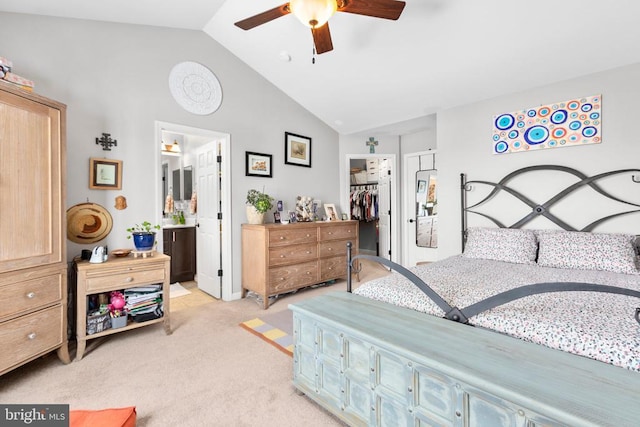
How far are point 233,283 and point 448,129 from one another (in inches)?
132

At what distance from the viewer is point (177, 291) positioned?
13.6 ft

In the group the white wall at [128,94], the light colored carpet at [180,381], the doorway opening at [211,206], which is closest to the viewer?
the light colored carpet at [180,381]

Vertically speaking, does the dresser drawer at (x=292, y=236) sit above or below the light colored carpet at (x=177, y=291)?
above

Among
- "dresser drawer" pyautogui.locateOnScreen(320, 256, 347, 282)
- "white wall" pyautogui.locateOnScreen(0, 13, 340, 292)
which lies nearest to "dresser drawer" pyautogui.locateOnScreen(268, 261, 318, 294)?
"dresser drawer" pyautogui.locateOnScreen(320, 256, 347, 282)

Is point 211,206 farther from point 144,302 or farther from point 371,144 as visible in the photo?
point 371,144

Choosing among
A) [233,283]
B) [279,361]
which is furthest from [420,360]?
[233,283]

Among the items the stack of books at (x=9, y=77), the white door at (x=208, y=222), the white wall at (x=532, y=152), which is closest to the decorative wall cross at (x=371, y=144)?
Result: the white wall at (x=532, y=152)

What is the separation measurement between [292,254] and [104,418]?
7.70 ft

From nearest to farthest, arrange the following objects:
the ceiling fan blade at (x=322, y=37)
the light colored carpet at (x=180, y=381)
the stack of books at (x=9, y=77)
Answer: the light colored carpet at (x=180, y=381) < the stack of books at (x=9, y=77) < the ceiling fan blade at (x=322, y=37)

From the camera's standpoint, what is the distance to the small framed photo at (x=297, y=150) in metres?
4.30

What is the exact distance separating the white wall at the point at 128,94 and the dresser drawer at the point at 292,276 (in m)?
0.59

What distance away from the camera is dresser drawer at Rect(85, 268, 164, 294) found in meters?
2.36

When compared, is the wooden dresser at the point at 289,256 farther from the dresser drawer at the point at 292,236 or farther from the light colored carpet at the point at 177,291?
the light colored carpet at the point at 177,291

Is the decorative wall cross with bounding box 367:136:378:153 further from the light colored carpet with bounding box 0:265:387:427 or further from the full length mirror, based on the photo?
the light colored carpet with bounding box 0:265:387:427
